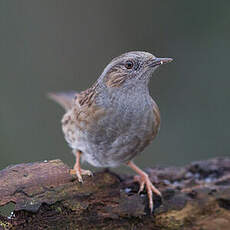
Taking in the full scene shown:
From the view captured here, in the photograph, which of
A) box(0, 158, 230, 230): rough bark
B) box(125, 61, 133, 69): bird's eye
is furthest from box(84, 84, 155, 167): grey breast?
box(0, 158, 230, 230): rough bark

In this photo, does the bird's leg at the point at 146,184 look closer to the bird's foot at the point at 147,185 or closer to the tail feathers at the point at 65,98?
the bird's foot at the point at 147,185

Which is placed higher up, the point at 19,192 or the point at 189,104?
the point at 189,104

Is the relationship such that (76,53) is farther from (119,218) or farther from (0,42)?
(119,218)

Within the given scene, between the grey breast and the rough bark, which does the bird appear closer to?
the grey breast

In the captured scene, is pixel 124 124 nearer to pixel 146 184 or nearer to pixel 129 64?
pixel 129 64

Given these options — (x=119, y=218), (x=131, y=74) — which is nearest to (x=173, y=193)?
(x=119, y=218)

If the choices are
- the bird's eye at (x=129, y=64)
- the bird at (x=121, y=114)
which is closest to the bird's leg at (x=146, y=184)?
the bird at (x=121, y=114)
